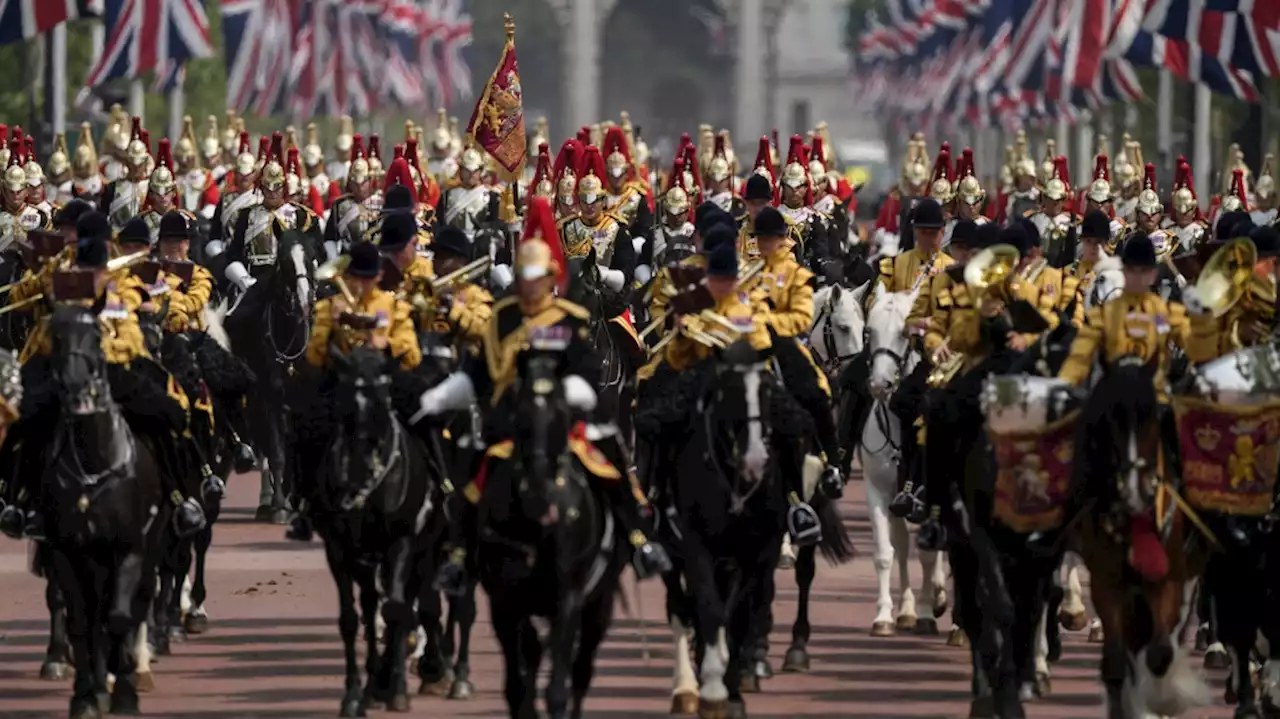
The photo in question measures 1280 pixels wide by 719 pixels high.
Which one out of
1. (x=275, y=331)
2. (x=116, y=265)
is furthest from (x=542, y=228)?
(x=275, y=331)

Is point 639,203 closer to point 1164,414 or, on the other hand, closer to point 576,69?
point 1164,414

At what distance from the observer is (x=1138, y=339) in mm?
16656

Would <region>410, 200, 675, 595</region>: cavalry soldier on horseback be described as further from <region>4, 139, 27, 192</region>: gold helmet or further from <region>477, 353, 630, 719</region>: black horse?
<region>4, 139, 27, 192</region>: gold helmet

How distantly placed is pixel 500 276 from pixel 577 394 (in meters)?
6.92

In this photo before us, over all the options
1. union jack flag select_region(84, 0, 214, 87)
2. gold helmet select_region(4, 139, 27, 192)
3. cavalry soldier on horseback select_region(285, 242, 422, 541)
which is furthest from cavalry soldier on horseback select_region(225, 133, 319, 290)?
union jack flag select_region(84, 0, 214, 87)

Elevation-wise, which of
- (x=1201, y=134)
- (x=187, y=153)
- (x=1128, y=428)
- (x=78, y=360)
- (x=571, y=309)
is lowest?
(x=1201, y=134)

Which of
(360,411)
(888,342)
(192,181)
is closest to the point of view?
(360,411)

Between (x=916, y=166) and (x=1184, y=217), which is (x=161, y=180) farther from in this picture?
(x=916, y=166)

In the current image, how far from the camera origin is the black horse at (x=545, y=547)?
15.8 meters

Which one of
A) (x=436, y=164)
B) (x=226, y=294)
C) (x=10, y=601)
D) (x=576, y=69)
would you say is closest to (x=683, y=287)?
(x=10, y=601)

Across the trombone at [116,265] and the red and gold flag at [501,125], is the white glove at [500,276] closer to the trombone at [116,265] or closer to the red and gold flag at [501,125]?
the trombone at [116,265]

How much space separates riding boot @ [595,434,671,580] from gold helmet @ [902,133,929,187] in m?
20.5

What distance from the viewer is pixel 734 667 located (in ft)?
58.5

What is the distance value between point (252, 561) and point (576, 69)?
388 ft
